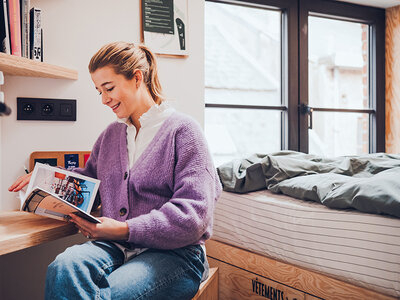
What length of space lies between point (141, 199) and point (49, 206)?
262mm

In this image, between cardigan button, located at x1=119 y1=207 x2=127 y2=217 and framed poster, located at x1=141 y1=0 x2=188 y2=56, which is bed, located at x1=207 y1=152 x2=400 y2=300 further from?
framed poster, located at x1=141 y1=0 x2=188 y2=56

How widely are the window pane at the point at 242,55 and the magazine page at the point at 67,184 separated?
120cm

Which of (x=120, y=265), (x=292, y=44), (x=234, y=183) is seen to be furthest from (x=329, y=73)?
(x=120, y=265)

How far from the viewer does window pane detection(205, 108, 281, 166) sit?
241 cm

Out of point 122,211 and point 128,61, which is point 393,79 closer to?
point 128,61

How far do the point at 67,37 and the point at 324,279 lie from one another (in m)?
1.38

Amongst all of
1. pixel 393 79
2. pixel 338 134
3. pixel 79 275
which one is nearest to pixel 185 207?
pixel 79 275

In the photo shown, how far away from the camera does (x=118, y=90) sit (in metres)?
1.28

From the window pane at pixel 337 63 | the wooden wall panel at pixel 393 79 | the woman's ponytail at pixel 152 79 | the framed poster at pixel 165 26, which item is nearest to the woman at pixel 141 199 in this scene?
the woman's ponytail at pixel 152 79

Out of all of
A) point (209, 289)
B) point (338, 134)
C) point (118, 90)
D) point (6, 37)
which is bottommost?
point (209, 289)

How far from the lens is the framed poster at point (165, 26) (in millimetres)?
1812

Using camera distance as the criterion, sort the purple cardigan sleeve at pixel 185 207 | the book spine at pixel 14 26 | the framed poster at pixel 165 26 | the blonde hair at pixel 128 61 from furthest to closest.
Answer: the framed poster at pixel 165 26 < the book spine at pixel 14 26 < the blonde hair at pixel 128 61 < the purple cardigan sleeve at pixel 185 207

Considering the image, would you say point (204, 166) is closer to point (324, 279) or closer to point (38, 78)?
point (324, 279)

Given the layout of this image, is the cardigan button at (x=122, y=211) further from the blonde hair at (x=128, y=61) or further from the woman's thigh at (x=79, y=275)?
the blonde hair at (x=128, y=61)
